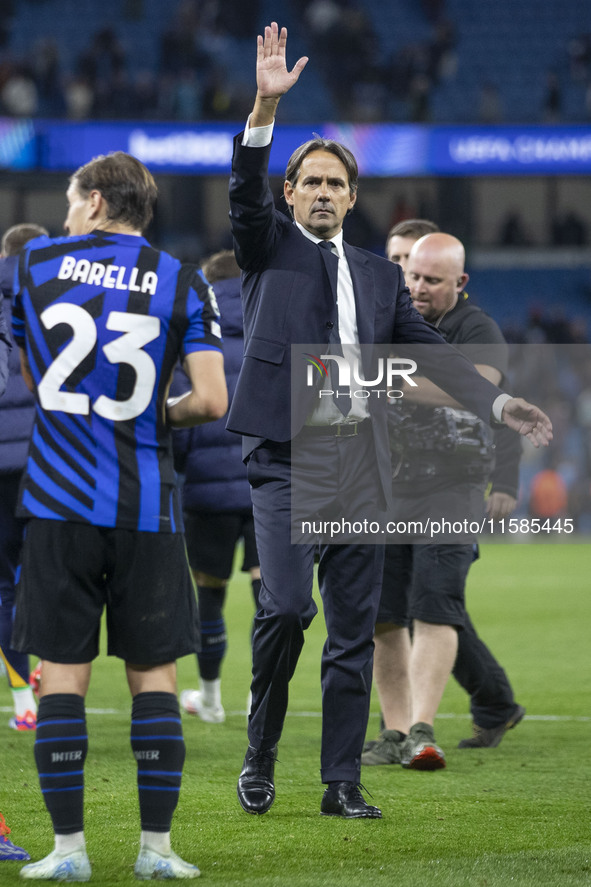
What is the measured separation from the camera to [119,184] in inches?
128

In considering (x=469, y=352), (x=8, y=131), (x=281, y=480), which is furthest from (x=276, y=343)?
(x=8, y=131)

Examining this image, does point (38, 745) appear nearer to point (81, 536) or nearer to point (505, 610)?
point (81, 536)

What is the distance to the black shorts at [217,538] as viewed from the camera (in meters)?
5.96

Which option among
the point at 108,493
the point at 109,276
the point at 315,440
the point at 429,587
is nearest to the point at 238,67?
the point at 429,587

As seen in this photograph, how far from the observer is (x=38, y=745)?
3.08 m

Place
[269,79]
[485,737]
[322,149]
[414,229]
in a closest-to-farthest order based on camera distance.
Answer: [269,79]
[322,149]
[485,737]
[414,229]

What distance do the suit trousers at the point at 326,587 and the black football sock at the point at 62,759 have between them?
0.95 metres

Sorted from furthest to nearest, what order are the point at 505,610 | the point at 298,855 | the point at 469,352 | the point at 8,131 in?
the point at 8,131, the point at 505,610, the point at 469,352, the point at 298,855

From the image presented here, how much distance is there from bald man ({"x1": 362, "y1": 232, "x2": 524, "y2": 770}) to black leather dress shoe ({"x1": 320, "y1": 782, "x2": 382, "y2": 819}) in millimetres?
860

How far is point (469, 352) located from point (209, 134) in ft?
56.0

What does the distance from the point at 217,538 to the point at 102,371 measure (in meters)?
2.89

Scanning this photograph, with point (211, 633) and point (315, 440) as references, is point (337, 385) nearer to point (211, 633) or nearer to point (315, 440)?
point (315, 440)

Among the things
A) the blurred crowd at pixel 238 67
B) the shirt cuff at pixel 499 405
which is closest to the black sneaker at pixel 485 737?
the shirt cuff at pixel 499 405

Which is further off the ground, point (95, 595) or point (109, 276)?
point (109, 276)
